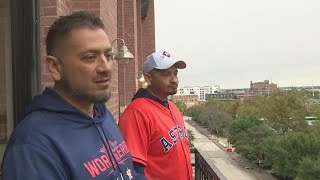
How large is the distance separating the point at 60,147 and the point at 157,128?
122 cm

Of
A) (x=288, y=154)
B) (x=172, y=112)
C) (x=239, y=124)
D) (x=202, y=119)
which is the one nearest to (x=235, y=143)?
(x=239, y=124)

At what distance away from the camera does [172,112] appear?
2.69m

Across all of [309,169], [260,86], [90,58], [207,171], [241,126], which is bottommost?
[309,169]

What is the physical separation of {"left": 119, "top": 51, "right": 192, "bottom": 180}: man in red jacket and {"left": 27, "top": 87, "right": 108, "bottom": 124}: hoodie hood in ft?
2.95

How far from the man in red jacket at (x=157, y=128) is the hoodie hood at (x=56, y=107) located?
90cm

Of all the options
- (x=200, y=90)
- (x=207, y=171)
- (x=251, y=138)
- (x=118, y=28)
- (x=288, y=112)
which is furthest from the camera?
(x=200, y=90)

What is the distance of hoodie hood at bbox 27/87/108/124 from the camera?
1.32 metres

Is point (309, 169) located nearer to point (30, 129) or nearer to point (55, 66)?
point (55, 66)

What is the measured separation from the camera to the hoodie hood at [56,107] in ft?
4.33

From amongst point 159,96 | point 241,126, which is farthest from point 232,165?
point 159,96

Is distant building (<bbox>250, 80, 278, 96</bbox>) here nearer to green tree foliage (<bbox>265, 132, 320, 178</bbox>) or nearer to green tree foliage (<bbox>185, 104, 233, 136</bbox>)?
green tree foliage (<bbox>185, 104, 233, 136</bbox>)

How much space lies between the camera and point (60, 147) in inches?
48.4

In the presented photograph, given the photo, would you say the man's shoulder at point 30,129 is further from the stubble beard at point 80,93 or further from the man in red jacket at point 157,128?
the man in red jacket at point 157,128

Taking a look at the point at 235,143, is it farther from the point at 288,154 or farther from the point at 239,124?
the point at 288,154
